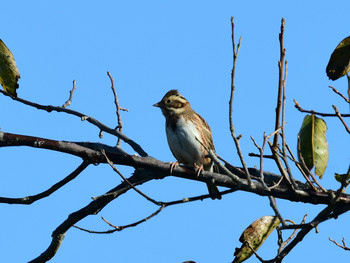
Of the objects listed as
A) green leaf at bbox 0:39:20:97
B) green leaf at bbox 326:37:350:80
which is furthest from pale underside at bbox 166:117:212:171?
green leaf at bbox 0:39:20:97

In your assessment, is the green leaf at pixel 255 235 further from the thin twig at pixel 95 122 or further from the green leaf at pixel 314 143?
the thin twig at pixel 95 122

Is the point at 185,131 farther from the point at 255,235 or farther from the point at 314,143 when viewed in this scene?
the point at 314,143

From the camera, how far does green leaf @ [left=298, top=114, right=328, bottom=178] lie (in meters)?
4.92

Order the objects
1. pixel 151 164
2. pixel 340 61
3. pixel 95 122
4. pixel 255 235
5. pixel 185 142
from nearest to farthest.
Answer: pixel 340 61 < pixel 151 164 < pixel 255 235 < pixel 95 122 < pixel 185 142

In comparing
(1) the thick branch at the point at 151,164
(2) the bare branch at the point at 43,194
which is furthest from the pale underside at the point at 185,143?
(2) the bare branch at the point at 43,194

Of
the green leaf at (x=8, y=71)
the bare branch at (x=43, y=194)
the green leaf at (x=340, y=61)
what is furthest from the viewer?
the bare branch at (x=43, y=194)

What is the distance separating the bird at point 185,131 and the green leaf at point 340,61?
3106 millimetres

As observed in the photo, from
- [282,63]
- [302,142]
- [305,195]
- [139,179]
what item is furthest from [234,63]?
[139,179]

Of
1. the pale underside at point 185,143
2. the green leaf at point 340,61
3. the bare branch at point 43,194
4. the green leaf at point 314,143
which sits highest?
the pale underside at point 185,143

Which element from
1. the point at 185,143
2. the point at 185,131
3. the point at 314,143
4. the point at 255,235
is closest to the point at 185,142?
the point at 185,143

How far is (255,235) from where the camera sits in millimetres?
5613

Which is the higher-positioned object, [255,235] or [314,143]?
[314,143]

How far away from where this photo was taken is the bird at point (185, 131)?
26.4 feet

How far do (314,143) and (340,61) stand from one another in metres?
0.68
